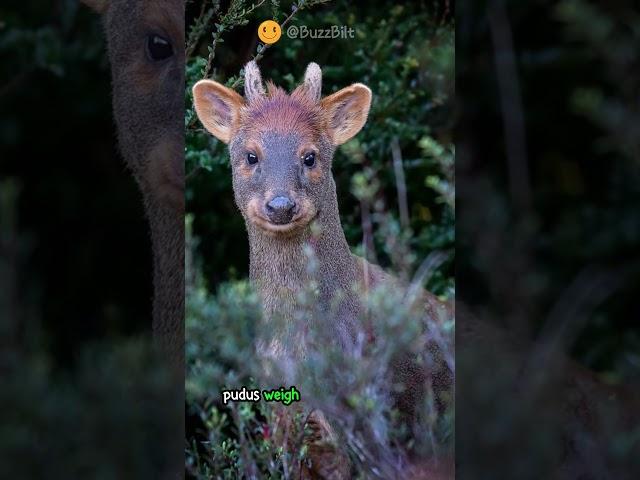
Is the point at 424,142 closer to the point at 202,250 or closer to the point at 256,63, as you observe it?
the point at 256,63

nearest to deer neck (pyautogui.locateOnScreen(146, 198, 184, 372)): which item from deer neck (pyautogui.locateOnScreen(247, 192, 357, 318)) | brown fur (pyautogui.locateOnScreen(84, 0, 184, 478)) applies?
brown fur (pyautogui.locateOnScreen(84, 0, 184, 478))

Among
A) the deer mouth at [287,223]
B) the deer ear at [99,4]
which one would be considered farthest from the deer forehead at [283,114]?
the deer ear at [99,4]

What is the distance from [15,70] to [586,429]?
161 cm

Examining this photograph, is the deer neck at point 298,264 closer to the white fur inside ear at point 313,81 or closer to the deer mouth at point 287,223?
the deer mouth at point 287,223

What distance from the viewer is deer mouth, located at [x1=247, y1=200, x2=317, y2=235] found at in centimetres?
197

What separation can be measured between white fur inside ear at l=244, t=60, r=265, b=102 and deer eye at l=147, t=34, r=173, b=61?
0.76 ft

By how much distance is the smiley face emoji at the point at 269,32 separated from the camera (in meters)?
2.00

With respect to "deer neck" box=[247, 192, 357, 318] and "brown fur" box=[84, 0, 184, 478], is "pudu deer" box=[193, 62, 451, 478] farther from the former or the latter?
"brown fur" box=[84, 0, 184, 478]

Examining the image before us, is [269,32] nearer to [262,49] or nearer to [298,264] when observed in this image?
[262,49]

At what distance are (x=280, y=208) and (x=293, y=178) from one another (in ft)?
0.17

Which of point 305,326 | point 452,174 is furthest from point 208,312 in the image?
point 452,174

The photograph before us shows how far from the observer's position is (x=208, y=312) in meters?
1.93

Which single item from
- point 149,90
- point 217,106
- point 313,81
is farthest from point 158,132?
point 313,81

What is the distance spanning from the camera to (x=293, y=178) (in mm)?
1965
